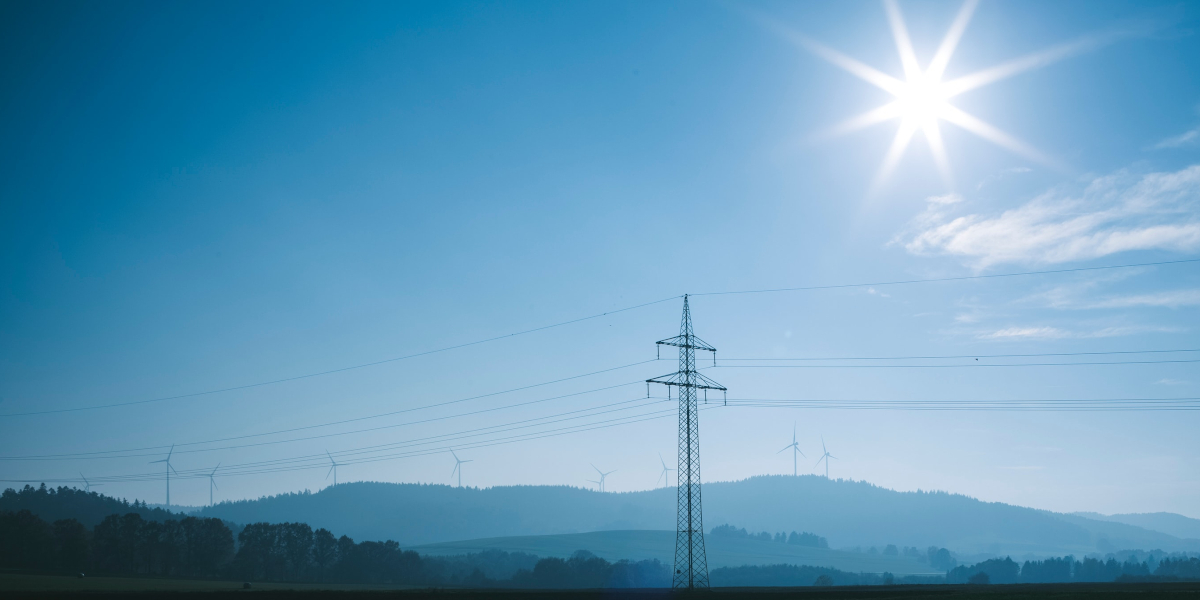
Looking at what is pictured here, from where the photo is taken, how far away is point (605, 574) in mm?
172625

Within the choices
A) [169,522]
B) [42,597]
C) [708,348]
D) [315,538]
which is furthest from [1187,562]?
[169,522]

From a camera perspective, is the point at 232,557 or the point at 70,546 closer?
the point at 70,546

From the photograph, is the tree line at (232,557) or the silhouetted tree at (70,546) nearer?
the tree line at (232,557)

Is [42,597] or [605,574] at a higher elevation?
[42,597]

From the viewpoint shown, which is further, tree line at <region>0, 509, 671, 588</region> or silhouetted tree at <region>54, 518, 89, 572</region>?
silhouetted tree at <region>54, 518, 89, 572</region>

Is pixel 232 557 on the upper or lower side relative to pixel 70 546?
lower

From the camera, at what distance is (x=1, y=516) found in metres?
150

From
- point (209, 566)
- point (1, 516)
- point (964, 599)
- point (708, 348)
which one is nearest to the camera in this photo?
point (964, 599)

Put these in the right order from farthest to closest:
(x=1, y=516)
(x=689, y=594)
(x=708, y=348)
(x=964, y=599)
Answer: (x=1, y=516) → (x=708, y=348) → (x=689, y=594) → (x=964, y=599)

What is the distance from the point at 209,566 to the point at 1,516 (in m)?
39.1

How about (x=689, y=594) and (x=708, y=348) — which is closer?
(x=689, y=594)

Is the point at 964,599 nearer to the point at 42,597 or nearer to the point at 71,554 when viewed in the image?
the point at 42,597

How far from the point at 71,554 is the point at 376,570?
Result: 59.2 m

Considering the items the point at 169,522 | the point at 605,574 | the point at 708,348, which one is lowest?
the point at 605,574
